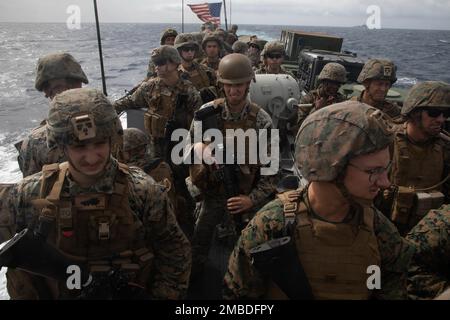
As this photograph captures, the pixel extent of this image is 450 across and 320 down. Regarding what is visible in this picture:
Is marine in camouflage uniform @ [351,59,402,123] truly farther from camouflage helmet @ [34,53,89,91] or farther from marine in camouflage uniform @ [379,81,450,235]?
camouflage helmet @ [34,53,89,91]

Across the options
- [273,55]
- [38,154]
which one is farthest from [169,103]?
[273,55]

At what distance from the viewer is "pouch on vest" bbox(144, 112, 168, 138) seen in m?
5.00

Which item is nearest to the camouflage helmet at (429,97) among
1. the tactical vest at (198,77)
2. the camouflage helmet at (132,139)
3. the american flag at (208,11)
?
the camouflage helmet at (132,139)

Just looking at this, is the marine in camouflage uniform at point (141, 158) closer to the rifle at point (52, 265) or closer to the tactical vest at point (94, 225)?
the tactical vest at point (94, 225)

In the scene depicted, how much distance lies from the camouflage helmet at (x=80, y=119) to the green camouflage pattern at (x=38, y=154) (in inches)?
28.2

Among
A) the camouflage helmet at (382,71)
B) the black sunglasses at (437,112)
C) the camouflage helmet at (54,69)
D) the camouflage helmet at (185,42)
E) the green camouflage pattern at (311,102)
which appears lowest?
the green camouflage pattern at (311,102)

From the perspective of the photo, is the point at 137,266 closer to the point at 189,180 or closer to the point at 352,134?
the point at 352,134

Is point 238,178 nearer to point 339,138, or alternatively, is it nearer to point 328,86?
point 339,138

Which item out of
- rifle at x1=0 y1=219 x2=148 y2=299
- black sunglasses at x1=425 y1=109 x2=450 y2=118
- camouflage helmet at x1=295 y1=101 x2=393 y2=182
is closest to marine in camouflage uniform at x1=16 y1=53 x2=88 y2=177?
rifle at x1=0 y1=219 x2=148 y2=299

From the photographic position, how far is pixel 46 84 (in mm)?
3246

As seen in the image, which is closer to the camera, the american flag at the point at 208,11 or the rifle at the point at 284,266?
the rifle at the point at 284,266

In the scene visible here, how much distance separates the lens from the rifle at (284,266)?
1.83 m
